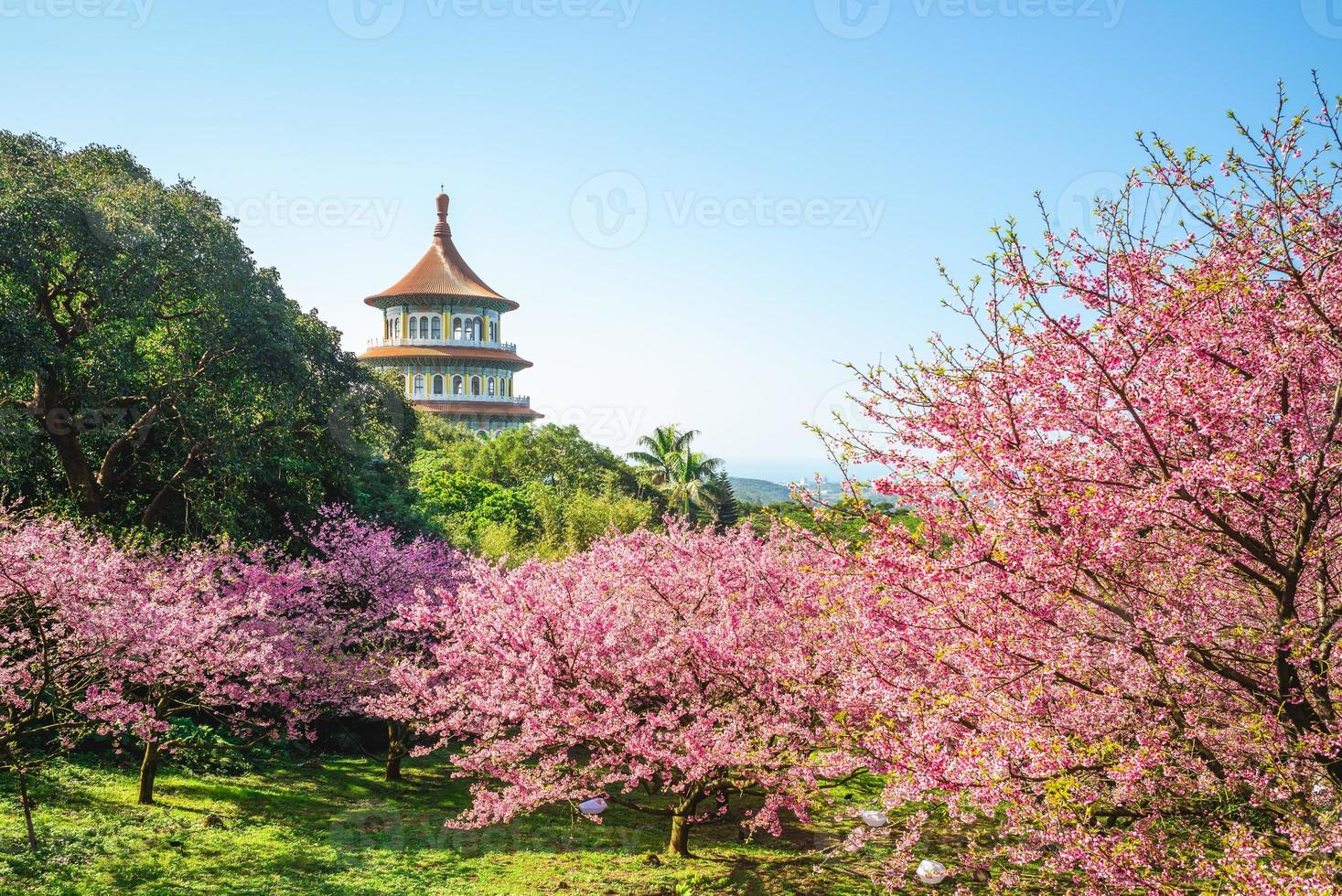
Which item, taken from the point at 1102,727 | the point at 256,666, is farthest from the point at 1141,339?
the point at 256,666

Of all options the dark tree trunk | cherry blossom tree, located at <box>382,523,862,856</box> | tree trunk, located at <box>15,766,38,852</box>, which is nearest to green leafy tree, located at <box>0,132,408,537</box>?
the dark tree trunk

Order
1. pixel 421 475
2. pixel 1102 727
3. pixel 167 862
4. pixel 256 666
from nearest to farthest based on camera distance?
1. pixel 1102 727
2. pixel 167 862
3. pixel 256 666
4. pixel 421 475

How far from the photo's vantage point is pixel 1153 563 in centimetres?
563

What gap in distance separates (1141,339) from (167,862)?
37.8 ft

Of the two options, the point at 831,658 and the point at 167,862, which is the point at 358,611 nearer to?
the point at 167,862

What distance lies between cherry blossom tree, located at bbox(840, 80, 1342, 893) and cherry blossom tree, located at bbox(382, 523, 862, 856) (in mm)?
2884

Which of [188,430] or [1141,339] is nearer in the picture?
[1141,339]

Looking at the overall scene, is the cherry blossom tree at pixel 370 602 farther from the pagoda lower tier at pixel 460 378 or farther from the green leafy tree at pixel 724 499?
the pagoda lower tier at pixel 460 378

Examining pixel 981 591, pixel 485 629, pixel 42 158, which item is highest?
pixel 42 158

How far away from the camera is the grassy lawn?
10078 millimetres

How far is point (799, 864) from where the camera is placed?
11031 mm

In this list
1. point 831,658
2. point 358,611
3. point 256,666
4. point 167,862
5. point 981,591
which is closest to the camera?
point 981,591

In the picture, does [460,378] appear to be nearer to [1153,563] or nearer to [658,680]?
[658,680]

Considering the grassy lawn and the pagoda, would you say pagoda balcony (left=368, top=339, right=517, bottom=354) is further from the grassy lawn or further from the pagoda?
the grassy lawn
